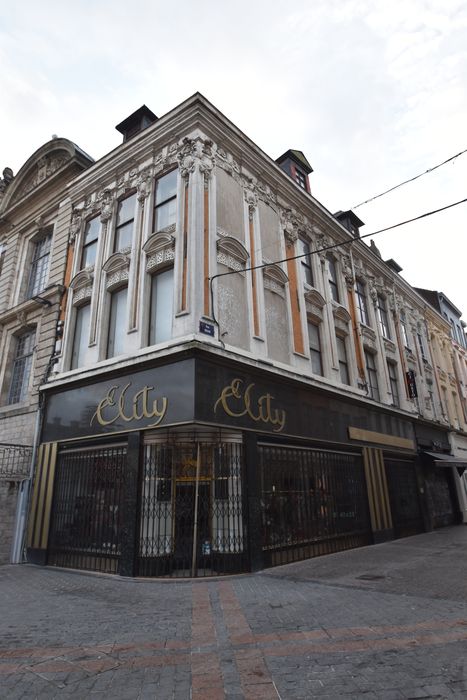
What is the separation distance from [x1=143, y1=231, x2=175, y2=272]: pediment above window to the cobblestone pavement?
7844 millimetres

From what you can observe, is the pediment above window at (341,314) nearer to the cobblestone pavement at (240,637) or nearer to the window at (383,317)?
the window at (383,317)

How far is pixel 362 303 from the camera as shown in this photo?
1894cm

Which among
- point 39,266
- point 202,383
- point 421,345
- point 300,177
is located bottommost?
point 202,383

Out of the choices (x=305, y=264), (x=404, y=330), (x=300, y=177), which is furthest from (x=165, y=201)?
(x=404, y=330)

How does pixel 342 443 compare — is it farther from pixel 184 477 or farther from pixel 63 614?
pixel 63 614

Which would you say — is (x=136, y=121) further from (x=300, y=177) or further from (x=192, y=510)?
(x=192, y=510)

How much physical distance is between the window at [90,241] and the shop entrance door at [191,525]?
8472mm

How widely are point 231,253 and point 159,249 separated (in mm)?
2043

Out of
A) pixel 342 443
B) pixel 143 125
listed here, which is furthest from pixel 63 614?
pixel 143 125

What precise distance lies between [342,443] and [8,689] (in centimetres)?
1121

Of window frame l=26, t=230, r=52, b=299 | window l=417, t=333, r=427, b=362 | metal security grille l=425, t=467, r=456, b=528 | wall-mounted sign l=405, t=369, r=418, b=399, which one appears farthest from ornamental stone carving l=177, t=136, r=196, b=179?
window l=417, t=333, r=427, b=362

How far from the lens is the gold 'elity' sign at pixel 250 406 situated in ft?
31.6

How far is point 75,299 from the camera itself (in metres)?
13.5

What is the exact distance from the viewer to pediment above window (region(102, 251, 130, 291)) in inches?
486
